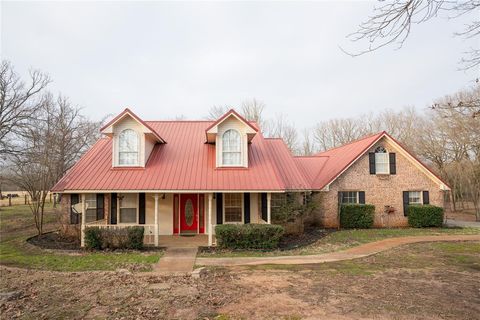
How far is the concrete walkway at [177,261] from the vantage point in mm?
9359

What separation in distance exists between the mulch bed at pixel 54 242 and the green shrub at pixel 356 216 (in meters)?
14.3

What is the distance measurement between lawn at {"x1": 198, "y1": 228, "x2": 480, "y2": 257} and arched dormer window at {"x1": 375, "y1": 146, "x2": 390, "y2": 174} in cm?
367

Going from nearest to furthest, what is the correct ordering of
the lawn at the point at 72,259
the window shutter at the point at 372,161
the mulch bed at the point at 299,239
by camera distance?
the lawn at the point at 72,259 < the mulch bed at the point at 299,239 < the window shutter at the point at 372,161

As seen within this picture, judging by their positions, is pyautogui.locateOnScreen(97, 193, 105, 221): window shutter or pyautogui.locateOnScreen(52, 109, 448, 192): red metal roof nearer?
pyautogui.locateOnScreen(52, 109, 448, 192): red metal roof

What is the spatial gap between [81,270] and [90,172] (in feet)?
19.6

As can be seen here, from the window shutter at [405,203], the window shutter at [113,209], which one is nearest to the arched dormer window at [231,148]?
the window shutter at [113,209]

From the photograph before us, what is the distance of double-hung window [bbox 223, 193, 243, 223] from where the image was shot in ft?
49.9

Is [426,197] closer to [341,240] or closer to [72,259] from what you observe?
[341,240]

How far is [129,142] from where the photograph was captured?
49.2ft

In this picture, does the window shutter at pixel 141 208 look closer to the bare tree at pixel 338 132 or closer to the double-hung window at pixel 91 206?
the double-hung window at pixel 91 206

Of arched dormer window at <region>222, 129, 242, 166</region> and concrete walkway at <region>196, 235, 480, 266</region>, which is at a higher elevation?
arched dormer window at <region>222, 129, 242, 166</region>

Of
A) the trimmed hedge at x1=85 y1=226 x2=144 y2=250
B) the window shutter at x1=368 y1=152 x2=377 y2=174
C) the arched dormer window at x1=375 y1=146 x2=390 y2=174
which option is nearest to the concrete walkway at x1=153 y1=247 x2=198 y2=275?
the trimmed hedge at x1=85 y1=226 x2=144 y2=250

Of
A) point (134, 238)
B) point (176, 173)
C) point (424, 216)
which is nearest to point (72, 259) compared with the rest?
point (134, 238)

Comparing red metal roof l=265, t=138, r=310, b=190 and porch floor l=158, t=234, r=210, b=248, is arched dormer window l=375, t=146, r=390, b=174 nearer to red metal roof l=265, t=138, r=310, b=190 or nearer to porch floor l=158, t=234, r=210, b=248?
red metal roof l=265, t=138, r=310, b=190
